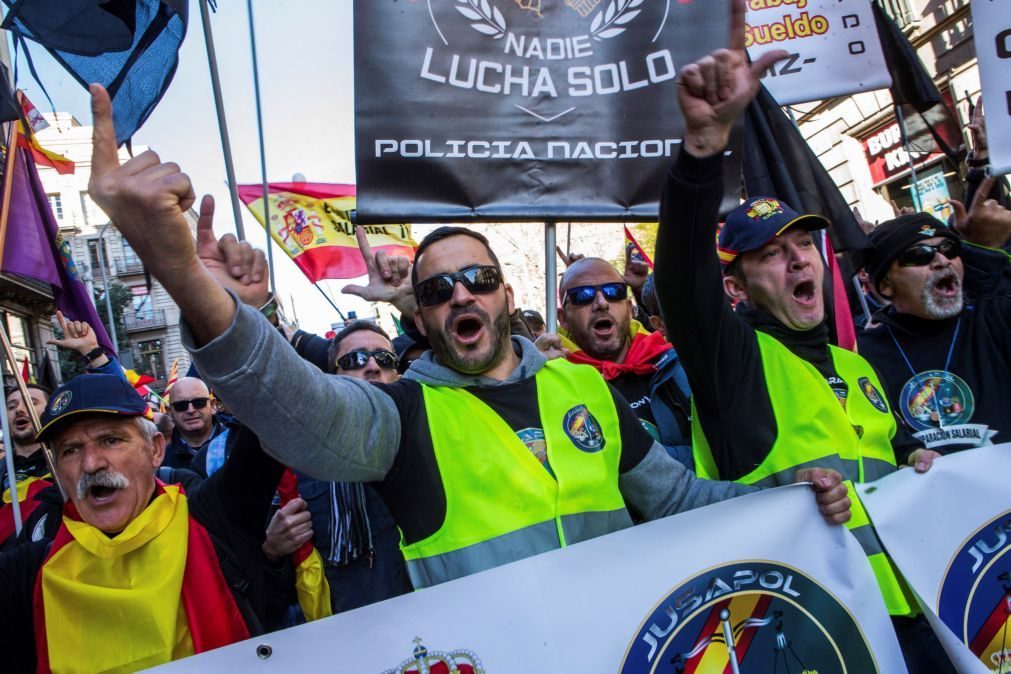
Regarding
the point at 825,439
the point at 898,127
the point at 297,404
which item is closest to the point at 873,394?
the point at 825,439

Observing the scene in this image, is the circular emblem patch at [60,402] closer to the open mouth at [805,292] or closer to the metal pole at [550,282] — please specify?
the metal pole at [550,282]

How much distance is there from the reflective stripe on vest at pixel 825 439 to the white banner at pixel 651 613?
132mm

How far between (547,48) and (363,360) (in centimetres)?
166

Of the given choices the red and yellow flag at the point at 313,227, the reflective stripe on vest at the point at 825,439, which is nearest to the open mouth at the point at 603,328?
the reflective stripe on vest at the point at 825,439

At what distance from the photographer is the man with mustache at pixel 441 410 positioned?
1.53 m

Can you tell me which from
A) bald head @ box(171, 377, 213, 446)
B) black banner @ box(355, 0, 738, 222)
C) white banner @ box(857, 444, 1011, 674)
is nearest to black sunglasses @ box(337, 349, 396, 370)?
black banner @ box(355, 0, 738, 222)

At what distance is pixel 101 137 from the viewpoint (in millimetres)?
1521

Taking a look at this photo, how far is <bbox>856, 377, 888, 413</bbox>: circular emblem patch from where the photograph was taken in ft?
8.21

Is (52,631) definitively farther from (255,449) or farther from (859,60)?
(859,60)

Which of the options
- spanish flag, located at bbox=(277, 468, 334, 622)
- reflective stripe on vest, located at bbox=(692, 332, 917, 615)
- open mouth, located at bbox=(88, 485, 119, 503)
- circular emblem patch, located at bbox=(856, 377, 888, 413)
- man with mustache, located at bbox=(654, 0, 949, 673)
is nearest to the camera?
man with mustache, located at bbox=(654, 0, 949, 673)

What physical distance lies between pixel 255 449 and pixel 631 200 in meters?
2.12

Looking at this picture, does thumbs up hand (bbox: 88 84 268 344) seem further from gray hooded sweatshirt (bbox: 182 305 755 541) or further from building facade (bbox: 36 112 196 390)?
building facade (bbox: 36 112 196 390)

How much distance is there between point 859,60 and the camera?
16.2 feet

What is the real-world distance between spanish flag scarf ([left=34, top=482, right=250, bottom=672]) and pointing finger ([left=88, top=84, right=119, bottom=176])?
4.07 feet
